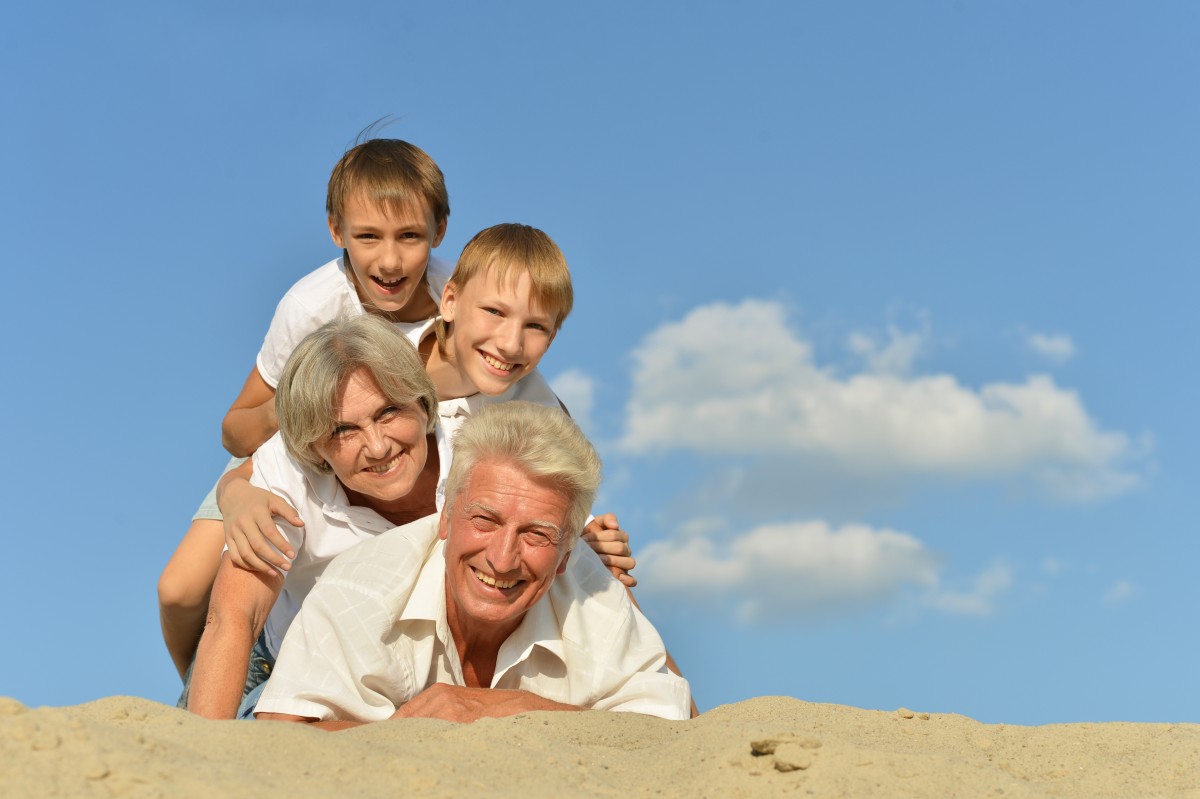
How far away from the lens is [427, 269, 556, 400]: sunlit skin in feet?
18.3

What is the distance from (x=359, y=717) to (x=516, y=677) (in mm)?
Result: 693

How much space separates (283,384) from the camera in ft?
16.0

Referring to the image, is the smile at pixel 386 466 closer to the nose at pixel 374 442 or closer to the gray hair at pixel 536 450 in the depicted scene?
the nose at pixel 374 442

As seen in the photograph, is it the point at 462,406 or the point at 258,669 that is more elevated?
the point at 462,406

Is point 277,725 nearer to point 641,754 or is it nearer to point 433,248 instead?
point 641,754

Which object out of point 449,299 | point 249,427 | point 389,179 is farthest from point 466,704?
point 389,179

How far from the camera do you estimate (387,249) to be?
5984mm

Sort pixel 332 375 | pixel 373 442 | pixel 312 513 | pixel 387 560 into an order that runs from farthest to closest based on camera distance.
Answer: pixel 312 513 < pixel 373 442 < pixel 332 375 < pixel 387 560

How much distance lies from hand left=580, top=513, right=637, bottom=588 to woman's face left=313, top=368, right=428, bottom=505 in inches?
33.2

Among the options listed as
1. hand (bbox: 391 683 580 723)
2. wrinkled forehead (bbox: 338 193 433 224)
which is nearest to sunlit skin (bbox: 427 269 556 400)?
wrinkled forehead (bbox: 338 193 433 224)

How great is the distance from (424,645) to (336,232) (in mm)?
2744

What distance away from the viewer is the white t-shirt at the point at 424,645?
14.2ft

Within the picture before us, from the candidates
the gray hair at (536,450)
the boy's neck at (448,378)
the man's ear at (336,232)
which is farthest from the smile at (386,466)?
the man's ear at (336,232)

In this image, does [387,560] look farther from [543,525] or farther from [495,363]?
[495,363]
